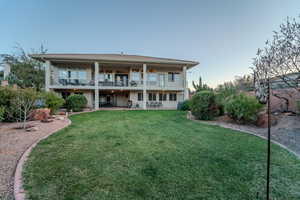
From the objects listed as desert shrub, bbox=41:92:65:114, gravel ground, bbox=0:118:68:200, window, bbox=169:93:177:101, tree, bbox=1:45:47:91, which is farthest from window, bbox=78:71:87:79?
gravel ground, bbox=0:118:68:200

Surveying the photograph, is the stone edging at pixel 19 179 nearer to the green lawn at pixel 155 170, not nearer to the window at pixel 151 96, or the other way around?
the green lawn at pixel 155 170

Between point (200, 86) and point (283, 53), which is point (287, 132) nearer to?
point (283, 53)

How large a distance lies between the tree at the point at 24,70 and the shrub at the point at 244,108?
80.1 feet

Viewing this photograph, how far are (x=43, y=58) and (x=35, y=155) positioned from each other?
566 inches

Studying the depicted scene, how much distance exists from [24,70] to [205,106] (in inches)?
1007

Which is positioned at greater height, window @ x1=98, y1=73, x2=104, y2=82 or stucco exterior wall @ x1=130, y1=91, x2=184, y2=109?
window @ x1=98, y1=73, x2=104, y2=82

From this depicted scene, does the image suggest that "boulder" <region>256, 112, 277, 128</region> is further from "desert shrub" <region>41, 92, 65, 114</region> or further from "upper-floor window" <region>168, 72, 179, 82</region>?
"desert shrub" <region>41, 92, 65, 114</region>

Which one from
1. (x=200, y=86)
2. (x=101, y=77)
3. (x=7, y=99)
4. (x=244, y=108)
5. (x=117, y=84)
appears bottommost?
(x=244, y=108)

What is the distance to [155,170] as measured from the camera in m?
3.21

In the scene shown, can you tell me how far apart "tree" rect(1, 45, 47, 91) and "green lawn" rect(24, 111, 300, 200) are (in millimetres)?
21744

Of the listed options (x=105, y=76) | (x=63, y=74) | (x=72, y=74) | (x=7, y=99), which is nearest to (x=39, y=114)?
(x=7, y=99)

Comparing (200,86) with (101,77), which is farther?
(101,77)

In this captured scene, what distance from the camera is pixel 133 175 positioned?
2.98 metres

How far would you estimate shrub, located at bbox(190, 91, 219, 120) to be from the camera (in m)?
9.41
